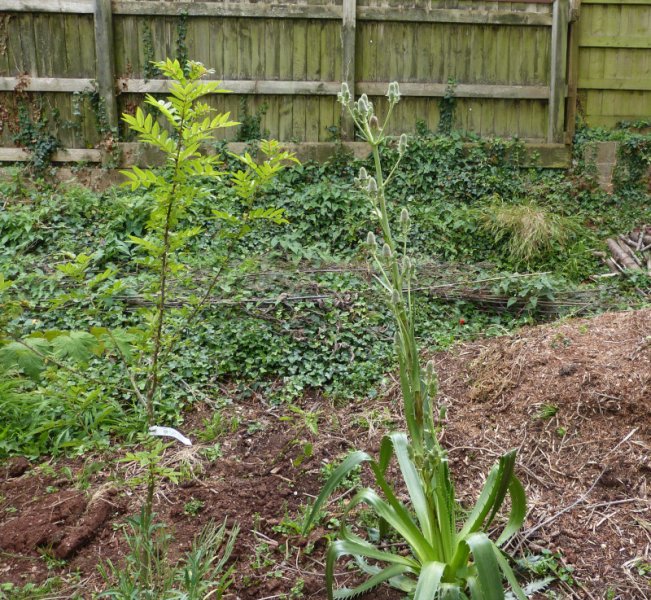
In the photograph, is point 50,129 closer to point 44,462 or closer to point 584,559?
point 44,462

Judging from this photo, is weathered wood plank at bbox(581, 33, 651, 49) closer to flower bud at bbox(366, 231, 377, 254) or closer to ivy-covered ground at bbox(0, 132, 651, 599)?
ivy-covered ground at bbox(0, 132, 651, 599)

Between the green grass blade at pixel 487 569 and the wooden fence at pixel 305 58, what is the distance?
605cm

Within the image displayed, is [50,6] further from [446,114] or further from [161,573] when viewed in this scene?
[161,573]

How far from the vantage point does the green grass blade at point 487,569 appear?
64.2 inches

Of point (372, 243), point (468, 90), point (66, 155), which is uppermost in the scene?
point (468, 90)

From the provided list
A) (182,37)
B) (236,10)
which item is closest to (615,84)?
(236,10)

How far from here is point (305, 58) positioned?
23.2 feet

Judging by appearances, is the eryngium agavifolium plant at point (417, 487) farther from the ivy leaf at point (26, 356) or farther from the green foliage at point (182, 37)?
the green foliage at point (182, 37)

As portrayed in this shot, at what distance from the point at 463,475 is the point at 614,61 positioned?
640 cm

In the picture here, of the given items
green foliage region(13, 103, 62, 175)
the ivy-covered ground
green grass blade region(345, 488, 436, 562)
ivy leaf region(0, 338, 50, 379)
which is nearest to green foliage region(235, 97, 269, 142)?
→ the ivy-covered ground

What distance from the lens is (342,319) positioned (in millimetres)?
4516

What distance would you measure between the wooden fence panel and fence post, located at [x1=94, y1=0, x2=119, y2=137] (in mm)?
5337

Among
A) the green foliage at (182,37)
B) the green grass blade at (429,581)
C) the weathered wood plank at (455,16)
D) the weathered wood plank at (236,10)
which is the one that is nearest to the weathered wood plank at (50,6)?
the weathered wood plank at (236,10)

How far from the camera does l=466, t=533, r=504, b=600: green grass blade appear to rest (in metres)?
1.63
